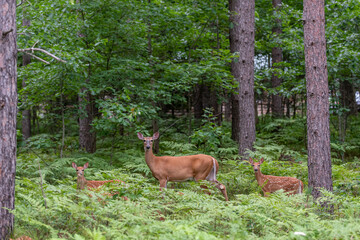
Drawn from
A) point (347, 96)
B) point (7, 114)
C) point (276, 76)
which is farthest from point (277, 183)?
→ point (347, 96)

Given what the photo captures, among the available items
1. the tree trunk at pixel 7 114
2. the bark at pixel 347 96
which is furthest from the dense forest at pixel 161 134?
the bark at pixel 347 96

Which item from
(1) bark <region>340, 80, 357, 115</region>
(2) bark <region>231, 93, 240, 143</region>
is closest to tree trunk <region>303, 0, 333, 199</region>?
(2) bark <region>231, 93, 240, 143</region>

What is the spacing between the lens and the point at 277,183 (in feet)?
26.3

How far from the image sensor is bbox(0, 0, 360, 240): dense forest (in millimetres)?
4703

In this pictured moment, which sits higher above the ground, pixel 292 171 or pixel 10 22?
pixel 10 22

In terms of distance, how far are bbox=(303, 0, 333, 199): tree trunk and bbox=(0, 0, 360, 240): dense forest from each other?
0.02 meters

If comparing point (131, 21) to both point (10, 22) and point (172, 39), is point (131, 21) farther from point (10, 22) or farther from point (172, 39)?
point (10, 22)

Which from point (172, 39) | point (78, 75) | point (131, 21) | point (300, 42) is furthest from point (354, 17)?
point (78, 75)

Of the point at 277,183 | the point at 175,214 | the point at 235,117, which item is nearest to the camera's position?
the point at 175,214

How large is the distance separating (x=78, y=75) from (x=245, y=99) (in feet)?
16.3

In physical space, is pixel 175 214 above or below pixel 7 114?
→ below

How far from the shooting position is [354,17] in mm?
12867

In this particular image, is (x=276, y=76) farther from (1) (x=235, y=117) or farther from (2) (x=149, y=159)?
(2) (x=149, y=159)

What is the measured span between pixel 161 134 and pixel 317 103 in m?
9.49
